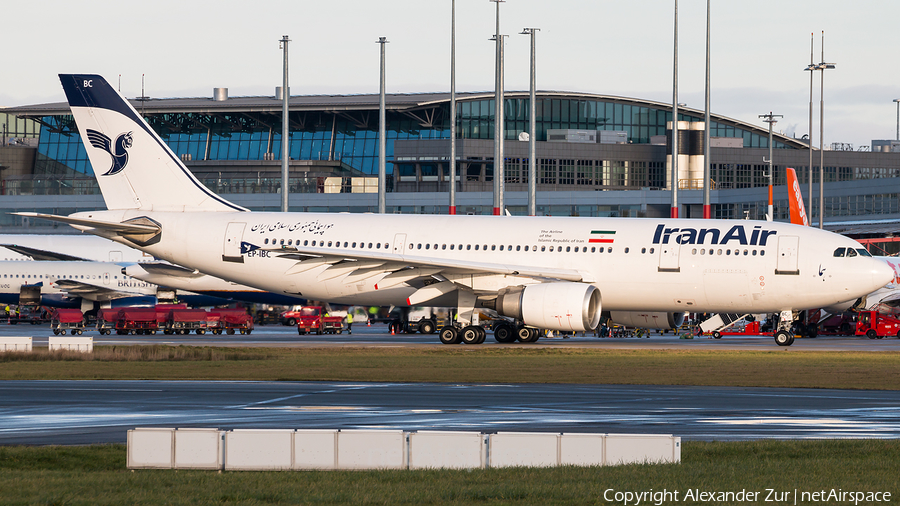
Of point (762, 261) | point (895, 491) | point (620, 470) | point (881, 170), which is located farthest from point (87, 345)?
point (881, 170)

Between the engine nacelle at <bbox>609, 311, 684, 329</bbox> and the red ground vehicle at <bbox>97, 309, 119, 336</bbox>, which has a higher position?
the engine nacelle at <bbox>609, 311, 684, 329</bbox>

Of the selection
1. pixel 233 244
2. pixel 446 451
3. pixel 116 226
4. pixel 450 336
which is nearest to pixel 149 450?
pixel 446 451

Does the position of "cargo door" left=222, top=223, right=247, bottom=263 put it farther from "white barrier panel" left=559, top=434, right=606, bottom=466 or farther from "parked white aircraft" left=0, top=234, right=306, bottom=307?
"white barrier panel" left=559, top=434, right=606, bottom=466

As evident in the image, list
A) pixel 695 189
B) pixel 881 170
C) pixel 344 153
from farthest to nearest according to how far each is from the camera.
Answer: pixel 881 170 → pixel 344 153 → pixel 695 189

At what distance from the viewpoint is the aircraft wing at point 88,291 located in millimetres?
59156

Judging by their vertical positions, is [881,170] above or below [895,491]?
above

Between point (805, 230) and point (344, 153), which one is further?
point (344, 153)

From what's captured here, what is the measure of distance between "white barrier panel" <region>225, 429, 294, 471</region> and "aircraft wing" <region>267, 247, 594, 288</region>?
77.6 feet

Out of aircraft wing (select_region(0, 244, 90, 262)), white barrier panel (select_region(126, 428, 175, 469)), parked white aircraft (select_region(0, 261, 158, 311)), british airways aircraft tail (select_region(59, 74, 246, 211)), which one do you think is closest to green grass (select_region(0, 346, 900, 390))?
british airways aircraft tail (select_region(59, 74, 246, 211))

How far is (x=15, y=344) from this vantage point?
3303 centimetres

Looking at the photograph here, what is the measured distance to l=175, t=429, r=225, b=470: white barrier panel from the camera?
40.6 feet

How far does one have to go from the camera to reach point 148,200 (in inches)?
1635

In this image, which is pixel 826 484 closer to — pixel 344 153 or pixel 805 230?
pixel 805 230

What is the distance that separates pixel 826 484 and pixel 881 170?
11386 cm
